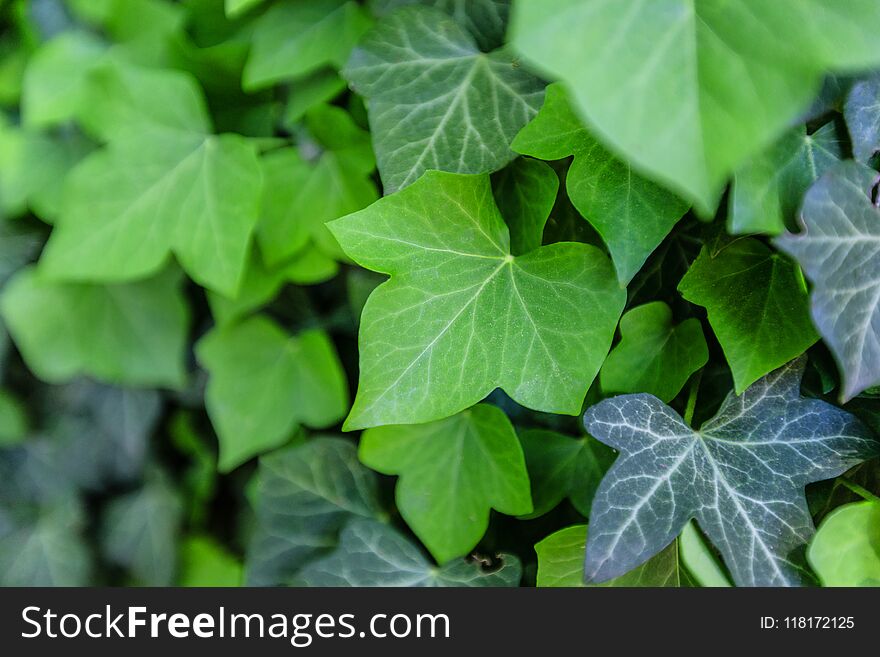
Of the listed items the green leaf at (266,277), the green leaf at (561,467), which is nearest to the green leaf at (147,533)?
the green leaf at (266,277)

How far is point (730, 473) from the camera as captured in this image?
495 millimetres

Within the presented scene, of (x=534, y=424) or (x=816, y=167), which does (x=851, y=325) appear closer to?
A: (x=816, y=167)

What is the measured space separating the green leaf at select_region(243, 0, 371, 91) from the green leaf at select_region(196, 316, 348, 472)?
27 cm

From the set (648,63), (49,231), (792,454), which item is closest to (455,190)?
(648,63)

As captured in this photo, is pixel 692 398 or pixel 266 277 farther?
pixel 266 277

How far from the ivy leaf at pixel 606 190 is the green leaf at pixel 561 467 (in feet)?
0.66

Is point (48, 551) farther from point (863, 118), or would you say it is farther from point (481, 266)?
point (863, 118)

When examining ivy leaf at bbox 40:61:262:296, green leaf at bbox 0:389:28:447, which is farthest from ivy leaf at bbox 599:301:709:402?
green leaf at bbox 0:389:28:447

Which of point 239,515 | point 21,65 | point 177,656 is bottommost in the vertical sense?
point 239,515

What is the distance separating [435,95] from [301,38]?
0.19m

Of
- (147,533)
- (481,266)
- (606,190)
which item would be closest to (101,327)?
(147,533)

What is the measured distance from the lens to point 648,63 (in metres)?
0.34

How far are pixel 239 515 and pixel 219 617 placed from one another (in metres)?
0.36

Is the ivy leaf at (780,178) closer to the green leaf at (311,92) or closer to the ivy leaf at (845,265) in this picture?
the ivy leaf at (845,265)
